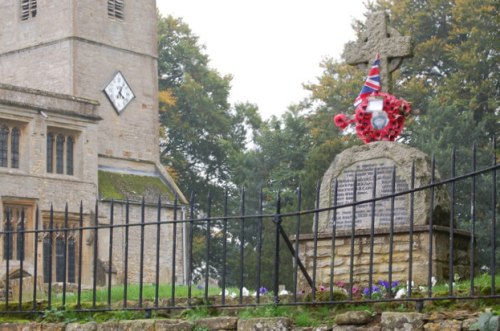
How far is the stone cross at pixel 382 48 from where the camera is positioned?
16.2 meters

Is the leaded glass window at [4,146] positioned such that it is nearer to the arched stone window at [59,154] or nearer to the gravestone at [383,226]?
the arched stone window at [59,154]

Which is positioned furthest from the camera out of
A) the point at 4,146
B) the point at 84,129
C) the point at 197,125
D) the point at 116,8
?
the point at 197,125

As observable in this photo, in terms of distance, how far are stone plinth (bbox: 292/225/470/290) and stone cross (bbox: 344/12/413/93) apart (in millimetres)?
2560

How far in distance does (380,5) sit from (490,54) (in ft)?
17.4

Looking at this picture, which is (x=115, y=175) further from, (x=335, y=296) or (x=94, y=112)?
(x=335, y=296)

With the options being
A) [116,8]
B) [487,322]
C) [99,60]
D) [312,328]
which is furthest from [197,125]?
[487,322]

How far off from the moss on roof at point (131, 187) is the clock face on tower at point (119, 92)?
113 inches

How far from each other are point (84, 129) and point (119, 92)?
4722 millimetres

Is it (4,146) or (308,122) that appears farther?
(308,122)

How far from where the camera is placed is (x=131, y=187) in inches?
1750

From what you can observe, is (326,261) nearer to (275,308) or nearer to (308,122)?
(275,308)

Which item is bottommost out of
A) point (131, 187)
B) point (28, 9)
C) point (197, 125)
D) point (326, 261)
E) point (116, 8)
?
point (326, 261)

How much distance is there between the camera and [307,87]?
4688 centimetres

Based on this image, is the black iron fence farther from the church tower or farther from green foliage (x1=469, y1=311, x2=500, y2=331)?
the church tower
